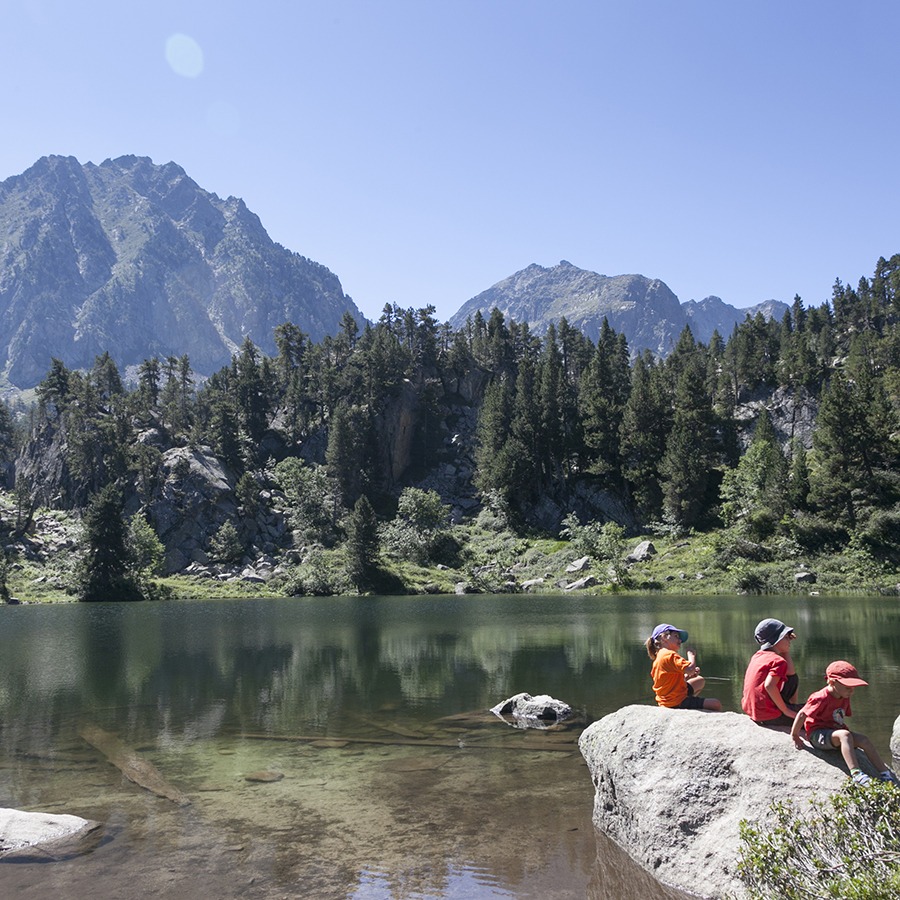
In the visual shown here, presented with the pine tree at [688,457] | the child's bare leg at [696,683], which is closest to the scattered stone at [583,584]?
the pine tree at [688,457]

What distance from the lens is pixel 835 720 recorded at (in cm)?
1094

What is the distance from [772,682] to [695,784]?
2.05 m

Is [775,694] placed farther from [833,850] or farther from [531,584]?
[531,584]

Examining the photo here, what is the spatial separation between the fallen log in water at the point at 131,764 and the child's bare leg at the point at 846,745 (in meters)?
12.5

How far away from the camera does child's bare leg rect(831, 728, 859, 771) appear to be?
1033cm

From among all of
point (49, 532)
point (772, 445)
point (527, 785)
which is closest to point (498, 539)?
point (772, 445)

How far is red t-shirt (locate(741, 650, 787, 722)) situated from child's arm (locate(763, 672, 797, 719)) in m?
0.05

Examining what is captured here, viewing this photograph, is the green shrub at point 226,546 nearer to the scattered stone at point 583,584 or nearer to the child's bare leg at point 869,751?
the scattered stone at point 583,584

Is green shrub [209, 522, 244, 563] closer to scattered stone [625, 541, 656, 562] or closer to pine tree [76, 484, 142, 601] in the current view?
pine tree [76, 484, 142, 601]

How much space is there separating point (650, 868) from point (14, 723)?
21588mm

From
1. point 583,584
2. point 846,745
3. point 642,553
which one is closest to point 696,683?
point 846,745

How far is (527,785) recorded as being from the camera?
53.9ft

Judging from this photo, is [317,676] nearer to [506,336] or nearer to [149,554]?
[149,554]

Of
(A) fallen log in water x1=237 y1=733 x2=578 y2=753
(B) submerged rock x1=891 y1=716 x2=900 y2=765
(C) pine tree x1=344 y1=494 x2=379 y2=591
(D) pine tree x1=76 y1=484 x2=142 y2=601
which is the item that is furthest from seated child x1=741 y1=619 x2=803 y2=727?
(D) pine tree x1=76 y1=484 x2=142 y2=601
